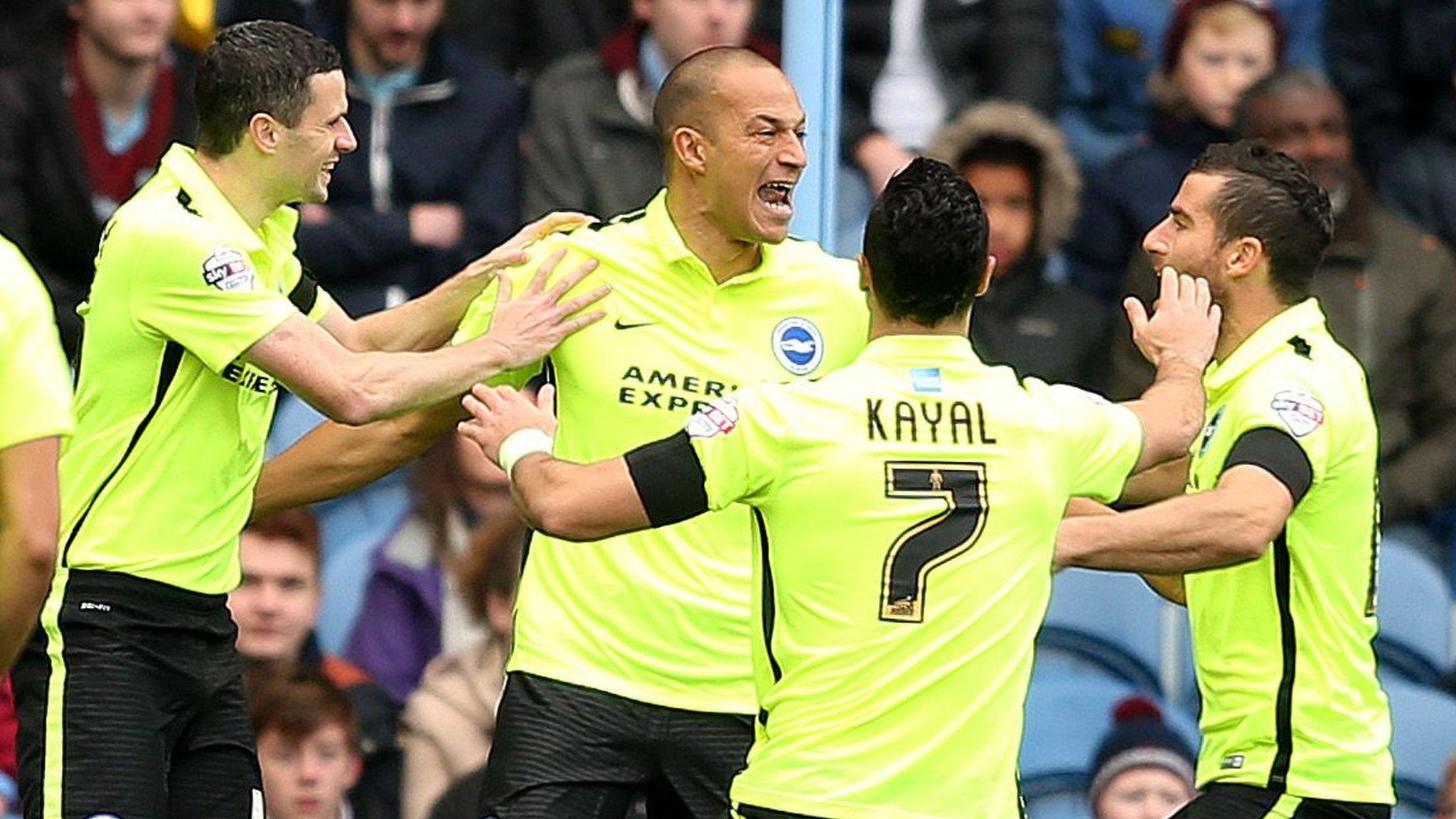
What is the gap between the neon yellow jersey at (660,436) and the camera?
255 inches

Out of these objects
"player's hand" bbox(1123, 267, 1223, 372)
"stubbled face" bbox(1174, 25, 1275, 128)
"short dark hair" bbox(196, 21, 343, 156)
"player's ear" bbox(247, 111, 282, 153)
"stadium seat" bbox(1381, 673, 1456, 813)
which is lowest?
"stadium seat" bbox(1381, 673, 1456, 813)

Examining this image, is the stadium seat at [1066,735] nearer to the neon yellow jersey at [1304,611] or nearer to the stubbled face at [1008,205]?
the stubbled face at [1008,205]

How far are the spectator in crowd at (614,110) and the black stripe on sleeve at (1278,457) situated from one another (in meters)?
3.90

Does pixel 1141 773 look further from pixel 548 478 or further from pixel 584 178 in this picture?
pixel 548 478

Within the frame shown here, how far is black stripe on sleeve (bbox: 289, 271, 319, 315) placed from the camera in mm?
6805

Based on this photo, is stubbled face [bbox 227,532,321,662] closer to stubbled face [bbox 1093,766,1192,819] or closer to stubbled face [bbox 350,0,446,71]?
stubbled face [bbox 350,0,446,71]

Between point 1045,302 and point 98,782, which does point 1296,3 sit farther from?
point 98,782

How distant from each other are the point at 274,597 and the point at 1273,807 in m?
4.01

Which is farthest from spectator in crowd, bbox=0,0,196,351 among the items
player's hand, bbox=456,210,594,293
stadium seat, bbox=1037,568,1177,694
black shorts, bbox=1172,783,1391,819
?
black shorts, bbox=1172,783,1391,819

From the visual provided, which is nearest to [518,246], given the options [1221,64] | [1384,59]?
[1221,64]

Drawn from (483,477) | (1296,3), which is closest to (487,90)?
(483,477)

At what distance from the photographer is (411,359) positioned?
21.3 feet

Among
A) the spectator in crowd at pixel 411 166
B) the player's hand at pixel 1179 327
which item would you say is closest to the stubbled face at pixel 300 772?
the spectator in crowd at pixel 411 166

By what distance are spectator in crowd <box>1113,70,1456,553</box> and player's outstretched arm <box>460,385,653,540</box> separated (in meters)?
4.17
